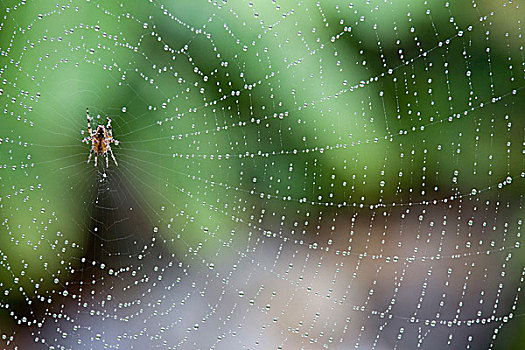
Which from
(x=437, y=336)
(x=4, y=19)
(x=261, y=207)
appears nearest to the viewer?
(x=4, y=19)

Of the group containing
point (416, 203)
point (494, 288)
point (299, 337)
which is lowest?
point (299, 337)

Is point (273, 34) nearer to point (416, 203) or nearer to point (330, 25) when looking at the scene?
point (330, 25)

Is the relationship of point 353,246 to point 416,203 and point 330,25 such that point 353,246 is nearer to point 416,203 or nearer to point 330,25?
point 416,203

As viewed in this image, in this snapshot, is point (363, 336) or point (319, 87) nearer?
point (319, 87)

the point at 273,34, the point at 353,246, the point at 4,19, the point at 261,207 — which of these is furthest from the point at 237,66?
the point at 353,246

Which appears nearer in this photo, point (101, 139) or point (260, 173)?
point (101, 139)

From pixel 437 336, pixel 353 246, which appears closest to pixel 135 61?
pixel 353 246

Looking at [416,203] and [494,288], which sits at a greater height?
[416,203]

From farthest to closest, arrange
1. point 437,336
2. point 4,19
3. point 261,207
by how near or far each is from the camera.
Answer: point 437,336 < point 261,207 < point 4,19
